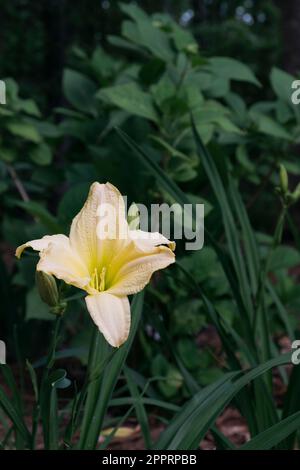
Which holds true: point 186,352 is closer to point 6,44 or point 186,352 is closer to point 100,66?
→ point 100,66

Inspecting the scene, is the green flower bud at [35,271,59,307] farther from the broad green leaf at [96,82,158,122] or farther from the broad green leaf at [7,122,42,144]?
the broad green leaf at [7,122,42,144]

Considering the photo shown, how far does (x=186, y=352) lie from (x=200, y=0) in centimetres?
1435

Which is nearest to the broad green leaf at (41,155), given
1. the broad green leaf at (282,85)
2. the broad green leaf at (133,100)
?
the broad green leaf at (133,100)

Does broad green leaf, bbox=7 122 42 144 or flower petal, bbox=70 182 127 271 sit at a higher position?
broad green leaf, bbox=7 122 42 144

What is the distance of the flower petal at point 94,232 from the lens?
1.02 meters

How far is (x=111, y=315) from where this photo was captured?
0.91m

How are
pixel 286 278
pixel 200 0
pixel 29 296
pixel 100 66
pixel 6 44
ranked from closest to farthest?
pixel 29 296
pixel 286 278
pixel 100 66
pixel 6 44
pixel 200 0

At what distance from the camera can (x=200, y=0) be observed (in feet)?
49.9

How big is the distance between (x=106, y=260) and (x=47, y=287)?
0.34 ft

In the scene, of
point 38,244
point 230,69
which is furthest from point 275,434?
point 230,69

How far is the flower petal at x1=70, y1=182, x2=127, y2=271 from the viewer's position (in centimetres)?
102

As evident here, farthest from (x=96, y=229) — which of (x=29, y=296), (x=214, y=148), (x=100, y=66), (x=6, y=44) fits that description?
(x=6, y=44)

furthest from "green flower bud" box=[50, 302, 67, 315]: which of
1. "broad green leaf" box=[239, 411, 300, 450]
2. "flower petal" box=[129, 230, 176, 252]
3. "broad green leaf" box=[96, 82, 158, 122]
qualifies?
"broad green leaf" box=[96, 82, 158, 122]
